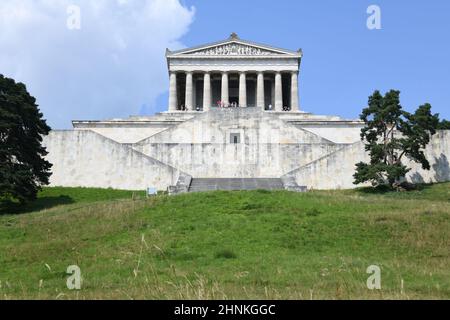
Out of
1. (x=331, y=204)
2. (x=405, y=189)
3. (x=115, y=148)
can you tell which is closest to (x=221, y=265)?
(x=331, y=204)

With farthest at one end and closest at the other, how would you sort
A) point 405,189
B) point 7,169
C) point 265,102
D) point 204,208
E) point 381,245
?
point 265,102 → point 405,189 → point 7,169 → point 204,208 → point 381,245

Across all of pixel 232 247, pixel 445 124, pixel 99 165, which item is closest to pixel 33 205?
pixel 99 165

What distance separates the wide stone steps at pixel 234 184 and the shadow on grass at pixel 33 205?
8.51 metres

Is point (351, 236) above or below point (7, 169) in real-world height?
below

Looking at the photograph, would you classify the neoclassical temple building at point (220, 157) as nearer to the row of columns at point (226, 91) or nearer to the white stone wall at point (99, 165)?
the white stone wall at point (99, 165)

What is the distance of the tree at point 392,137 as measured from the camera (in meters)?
35.2

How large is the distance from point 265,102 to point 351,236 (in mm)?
62596

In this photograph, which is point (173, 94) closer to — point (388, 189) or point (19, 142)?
point (19, 142)

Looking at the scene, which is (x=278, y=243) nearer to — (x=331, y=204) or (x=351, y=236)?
(x=351, y=236)

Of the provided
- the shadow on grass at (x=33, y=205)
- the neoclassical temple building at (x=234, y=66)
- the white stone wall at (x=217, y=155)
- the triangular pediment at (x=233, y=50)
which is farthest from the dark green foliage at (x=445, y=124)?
the shadow on grass at (x=33, y=205)

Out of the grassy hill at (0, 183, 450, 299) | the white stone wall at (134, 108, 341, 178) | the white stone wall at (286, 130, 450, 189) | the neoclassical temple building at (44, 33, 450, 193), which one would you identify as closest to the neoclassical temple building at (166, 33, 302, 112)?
the neoclassical temple building at (44, 33, 450, 193)

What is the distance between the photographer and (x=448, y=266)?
1445 centimetres

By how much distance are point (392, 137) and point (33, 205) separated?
79.8 feet
